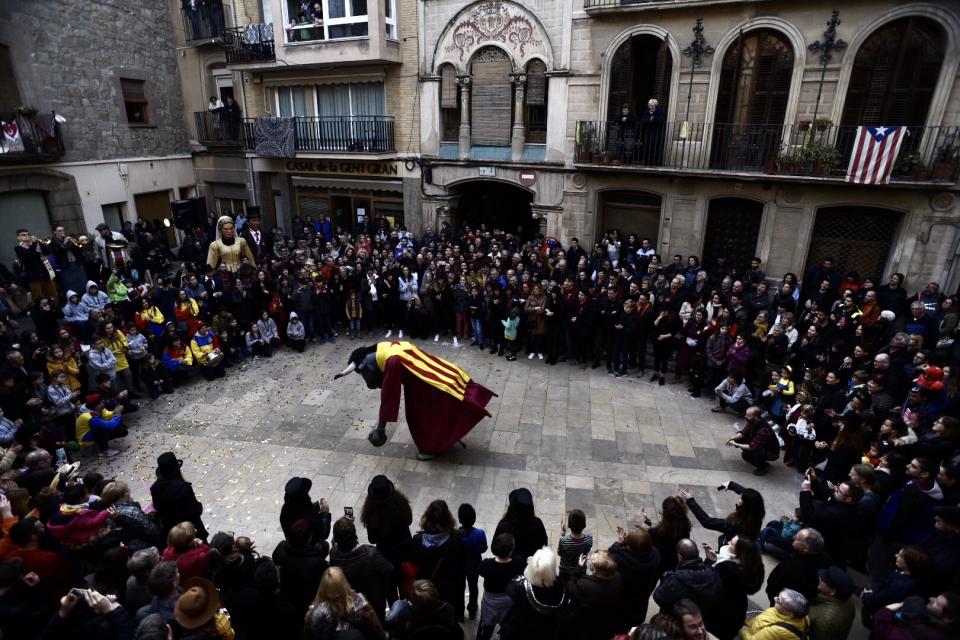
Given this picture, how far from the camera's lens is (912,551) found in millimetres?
4363

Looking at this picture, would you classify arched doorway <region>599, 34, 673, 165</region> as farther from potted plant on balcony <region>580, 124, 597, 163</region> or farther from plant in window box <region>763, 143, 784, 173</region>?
plant in window box <region>763, 143, 784, 173</region>

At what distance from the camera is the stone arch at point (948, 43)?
11562 mm

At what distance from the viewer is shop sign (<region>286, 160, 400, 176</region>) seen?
18.9 meters

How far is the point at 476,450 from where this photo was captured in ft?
29.9

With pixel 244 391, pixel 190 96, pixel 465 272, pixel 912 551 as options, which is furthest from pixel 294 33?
pixel 912 551

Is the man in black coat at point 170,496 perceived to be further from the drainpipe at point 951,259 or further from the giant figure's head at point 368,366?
the drainpipe at point 951,259

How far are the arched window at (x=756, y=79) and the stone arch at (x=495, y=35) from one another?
479 centimetres

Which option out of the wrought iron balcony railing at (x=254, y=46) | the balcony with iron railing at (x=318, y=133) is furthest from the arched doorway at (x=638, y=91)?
the wrought iron balcony railing at (x=254, y=46)

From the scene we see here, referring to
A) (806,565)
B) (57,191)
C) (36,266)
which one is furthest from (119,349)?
(806,565)

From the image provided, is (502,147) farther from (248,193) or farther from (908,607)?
(908,607)

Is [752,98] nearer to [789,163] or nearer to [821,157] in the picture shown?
[789,163]

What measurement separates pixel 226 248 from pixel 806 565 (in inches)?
488

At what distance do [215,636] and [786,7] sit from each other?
620 inches

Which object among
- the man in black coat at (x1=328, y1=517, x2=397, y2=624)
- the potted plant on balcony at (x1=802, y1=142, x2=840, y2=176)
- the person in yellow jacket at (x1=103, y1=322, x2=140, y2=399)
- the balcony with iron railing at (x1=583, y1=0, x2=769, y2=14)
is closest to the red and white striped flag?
the potted plant on balcony at (x1=802, y1=142, x2=840, y2=176)
